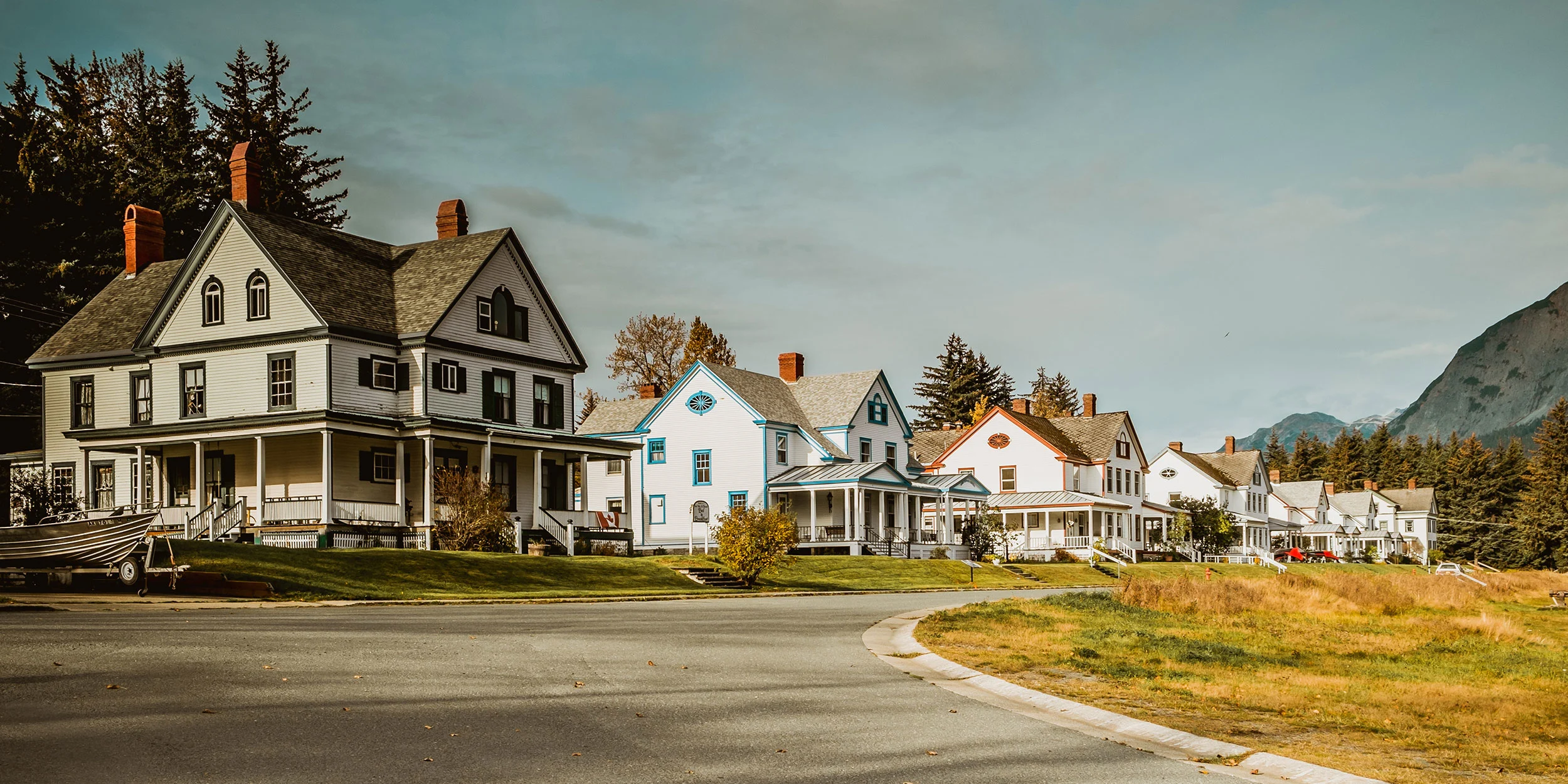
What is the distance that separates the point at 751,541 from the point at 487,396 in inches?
523

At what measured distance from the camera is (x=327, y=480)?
36.8 meters

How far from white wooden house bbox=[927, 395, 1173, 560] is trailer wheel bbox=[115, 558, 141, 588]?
164 feet

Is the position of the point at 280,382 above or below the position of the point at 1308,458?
above

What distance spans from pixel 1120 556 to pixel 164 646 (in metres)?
60.5

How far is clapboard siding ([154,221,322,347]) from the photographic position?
1588 inches

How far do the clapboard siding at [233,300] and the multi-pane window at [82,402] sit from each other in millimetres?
4953

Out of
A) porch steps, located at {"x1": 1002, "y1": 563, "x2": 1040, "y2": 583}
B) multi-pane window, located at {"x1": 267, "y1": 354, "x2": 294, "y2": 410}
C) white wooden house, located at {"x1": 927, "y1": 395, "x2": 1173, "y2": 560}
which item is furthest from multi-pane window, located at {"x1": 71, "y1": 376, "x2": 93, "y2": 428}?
white wooden house, located at {"x1": 927, "y1": 395, "x2": 1173, "y2": 560}

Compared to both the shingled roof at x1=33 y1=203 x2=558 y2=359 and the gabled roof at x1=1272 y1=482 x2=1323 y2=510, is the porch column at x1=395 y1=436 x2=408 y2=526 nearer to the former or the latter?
the shingled roof at x1=33 y1=203 x2=558 y2=359

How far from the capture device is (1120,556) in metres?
67.8

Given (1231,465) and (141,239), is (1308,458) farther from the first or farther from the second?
(141,239)

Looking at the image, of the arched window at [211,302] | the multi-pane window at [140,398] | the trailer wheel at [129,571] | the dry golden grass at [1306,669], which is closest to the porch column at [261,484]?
the arched window at [211,302]

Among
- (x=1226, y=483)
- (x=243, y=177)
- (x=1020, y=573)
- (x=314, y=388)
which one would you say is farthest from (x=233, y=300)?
(x=1226, y=483)

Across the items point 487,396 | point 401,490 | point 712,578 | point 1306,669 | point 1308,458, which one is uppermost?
point 487,396

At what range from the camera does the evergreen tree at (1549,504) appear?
101375 mm
